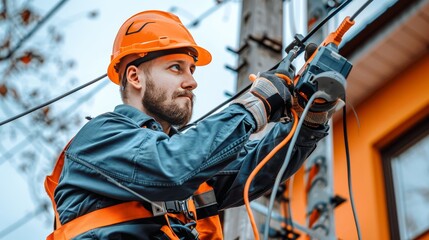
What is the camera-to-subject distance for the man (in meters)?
3.29

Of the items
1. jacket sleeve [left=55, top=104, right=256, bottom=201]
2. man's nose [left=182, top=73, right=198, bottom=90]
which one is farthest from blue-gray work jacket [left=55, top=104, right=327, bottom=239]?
man's nose [left=182, top=73, right=198, bottom=90]

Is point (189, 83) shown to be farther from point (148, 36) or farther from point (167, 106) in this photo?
point (148, 36)

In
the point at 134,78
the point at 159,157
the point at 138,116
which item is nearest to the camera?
the point at 159,157

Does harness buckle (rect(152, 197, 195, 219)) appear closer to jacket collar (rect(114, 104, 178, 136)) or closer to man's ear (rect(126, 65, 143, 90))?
jacket collar (rect(114, 104, 178, 136))

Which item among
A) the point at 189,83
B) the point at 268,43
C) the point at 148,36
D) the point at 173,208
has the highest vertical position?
the point at 268,43

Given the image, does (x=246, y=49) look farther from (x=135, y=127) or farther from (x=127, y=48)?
(x=135, y=127)

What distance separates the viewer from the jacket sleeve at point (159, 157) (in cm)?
326

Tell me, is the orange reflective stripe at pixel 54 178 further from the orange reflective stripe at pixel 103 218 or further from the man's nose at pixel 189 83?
the man's nose at pixel 189 83

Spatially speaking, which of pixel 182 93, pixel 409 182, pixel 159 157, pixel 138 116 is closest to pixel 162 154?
pixel 159 157

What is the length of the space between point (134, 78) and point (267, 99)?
2.45 ft

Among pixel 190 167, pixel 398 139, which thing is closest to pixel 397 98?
pixel 398 139

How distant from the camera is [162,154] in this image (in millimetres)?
3295

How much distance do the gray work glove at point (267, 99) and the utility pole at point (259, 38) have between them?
231 cm

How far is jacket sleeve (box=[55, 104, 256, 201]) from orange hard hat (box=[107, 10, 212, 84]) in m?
0.53
